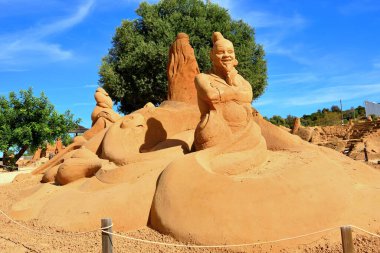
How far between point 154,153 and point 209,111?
113 centimetres

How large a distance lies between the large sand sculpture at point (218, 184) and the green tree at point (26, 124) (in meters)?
14.0

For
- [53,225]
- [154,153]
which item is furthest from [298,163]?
[53,225]

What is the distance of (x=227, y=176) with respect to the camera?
177 inches

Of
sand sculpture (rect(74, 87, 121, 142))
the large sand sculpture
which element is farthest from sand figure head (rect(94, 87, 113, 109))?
the large sand sculpture

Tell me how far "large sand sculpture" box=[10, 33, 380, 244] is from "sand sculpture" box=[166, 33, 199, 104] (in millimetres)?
1679

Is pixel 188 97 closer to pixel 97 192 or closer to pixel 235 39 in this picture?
pixel 97 192

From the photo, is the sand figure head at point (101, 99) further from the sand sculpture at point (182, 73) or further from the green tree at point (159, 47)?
the green tree at point (159, 47)

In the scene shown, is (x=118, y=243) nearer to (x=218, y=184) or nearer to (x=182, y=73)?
(x=218, y=184)

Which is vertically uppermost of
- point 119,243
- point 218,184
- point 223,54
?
point 223,54

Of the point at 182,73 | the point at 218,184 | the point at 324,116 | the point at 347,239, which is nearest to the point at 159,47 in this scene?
the point at 182,73

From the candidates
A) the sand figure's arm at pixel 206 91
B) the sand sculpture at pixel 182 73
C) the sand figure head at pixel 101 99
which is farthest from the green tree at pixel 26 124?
the sand figure's arm at pixel 206 91

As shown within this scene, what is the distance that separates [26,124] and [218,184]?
59.1 ft

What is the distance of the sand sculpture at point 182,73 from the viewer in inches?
325

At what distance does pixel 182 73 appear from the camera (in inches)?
330
